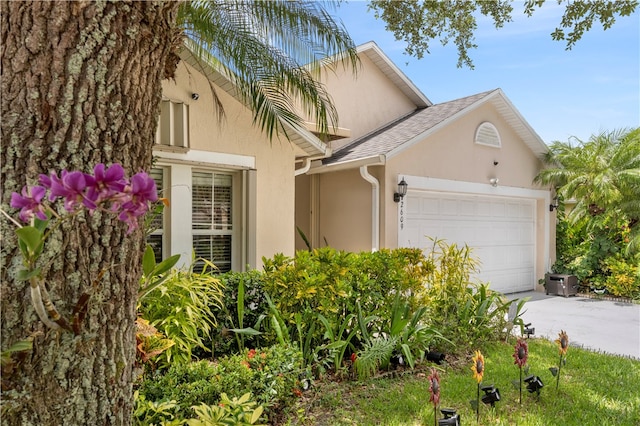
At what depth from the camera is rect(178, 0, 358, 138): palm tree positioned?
525 centimetres

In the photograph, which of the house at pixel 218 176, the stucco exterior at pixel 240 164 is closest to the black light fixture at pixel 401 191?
the house at pixel 218 176

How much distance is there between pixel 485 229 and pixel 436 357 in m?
6.73

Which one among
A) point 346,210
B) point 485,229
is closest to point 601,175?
point 485,229

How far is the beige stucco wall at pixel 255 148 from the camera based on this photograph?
21.9 ft

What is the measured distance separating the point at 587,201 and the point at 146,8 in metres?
12.8

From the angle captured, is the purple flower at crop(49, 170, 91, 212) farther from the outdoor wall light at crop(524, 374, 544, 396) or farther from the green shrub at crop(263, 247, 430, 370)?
the outdoor wall light at crop(524, 374, 544, 396)

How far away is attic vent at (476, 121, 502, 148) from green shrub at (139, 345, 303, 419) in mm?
8646

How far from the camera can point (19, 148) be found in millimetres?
1471

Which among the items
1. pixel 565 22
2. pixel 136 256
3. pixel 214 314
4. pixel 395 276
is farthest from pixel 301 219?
pixel 136 256

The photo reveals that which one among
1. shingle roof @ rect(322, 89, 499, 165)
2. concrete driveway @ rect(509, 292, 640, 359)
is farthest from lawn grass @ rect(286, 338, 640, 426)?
shingle roof @ rect(322, 89, 499, 165)

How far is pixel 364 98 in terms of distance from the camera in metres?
12.3

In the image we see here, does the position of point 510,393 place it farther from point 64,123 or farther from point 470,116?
point 470,116

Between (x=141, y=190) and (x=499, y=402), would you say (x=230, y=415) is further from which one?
(x=499, y=402)

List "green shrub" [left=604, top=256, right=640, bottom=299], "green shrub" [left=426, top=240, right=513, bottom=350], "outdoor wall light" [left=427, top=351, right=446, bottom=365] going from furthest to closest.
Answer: "green shrub" [left=604, top=256, right=640, bottom=299], "green shrub" [left=426, top=240, right=513, bottom=350], "outdoor wall light" [left=427, top=351, right=446, bottom=365]
